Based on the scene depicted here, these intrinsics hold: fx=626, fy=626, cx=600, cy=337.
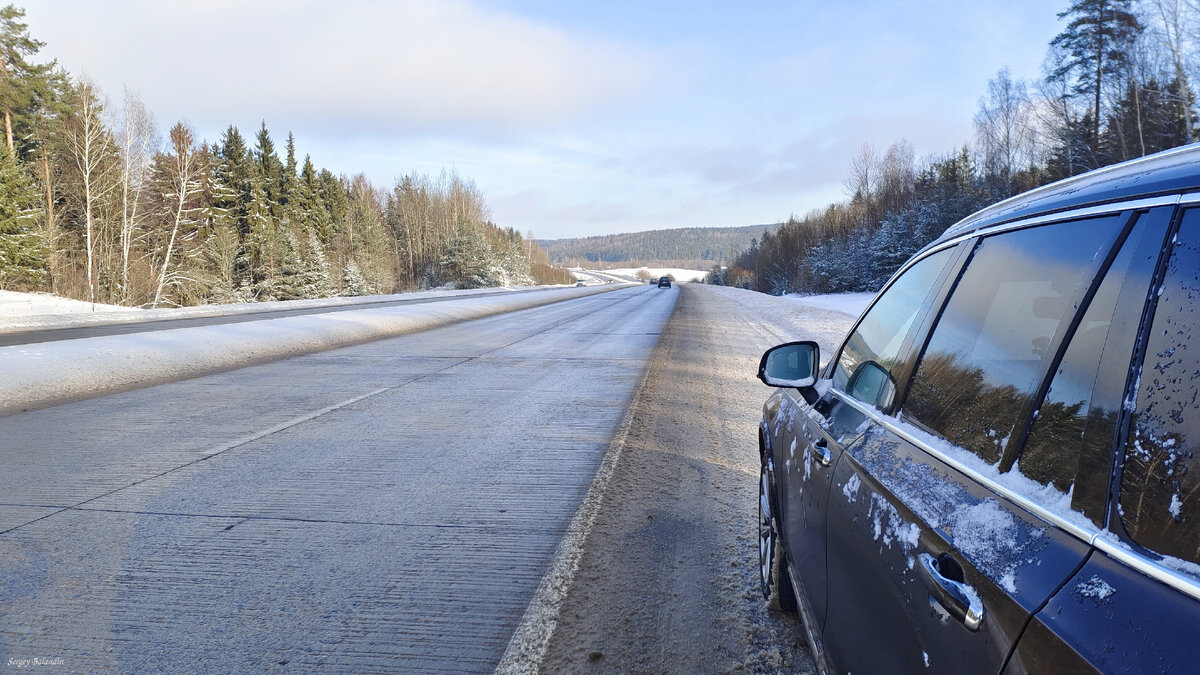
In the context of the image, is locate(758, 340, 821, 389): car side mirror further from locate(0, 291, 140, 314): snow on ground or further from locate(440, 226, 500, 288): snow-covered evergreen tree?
locate(440, 226, 500, 288): snow-covered evergreen tree

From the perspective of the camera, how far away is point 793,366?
2.83 meters

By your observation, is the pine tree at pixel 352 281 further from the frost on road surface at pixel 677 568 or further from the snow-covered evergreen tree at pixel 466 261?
the frost on road surface at pixel 677 568

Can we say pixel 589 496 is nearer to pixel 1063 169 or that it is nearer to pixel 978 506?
pixel 978 506

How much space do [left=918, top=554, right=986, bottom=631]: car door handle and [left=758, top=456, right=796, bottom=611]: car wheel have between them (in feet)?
4.71

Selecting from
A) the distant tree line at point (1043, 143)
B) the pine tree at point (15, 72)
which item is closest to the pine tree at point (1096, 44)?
the distant tree line at point (1043, 143)

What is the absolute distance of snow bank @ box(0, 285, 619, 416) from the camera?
27.5 ft

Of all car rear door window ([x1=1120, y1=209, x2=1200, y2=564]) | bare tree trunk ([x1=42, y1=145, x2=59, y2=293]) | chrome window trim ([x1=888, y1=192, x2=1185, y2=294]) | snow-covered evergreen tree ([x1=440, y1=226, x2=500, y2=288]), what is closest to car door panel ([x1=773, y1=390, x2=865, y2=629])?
chrome window trim ([x1=888, y1=192, x2=1185, y2=294])

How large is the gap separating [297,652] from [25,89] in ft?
153

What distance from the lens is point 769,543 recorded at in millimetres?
2914

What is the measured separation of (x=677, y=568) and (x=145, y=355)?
35.9 ft

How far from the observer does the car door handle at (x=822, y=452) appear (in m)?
2.08

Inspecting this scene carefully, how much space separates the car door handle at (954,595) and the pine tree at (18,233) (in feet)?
135

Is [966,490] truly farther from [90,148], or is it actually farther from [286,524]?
[90,148]

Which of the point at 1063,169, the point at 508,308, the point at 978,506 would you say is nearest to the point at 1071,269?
the point at 978,506
